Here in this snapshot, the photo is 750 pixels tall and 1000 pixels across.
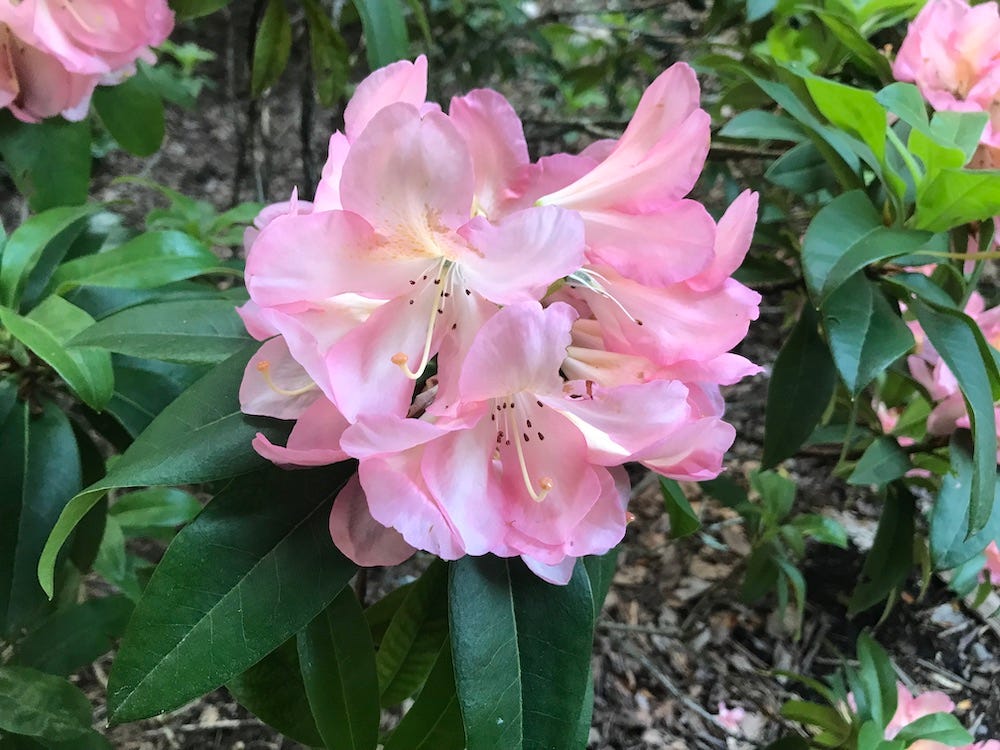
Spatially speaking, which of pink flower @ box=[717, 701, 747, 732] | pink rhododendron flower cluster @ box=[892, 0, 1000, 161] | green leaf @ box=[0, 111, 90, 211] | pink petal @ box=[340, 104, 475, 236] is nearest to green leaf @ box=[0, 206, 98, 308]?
green leaf @ box=[0, 111, 90, 211]

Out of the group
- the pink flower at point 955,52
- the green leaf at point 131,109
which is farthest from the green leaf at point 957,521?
the green leaf at point 131,109

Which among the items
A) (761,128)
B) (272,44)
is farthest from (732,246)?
(272,44)

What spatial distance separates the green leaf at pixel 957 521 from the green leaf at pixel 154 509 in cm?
107

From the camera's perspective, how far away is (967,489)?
892mm

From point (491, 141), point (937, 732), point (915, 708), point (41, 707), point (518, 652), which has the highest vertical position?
point (491, 141)

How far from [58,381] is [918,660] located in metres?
1.73

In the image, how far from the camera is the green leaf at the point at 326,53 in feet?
3.99

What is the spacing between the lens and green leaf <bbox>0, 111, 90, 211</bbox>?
97 cm

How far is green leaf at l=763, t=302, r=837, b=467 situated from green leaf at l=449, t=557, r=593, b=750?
0.51 metres

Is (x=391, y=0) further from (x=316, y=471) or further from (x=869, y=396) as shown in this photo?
(x=869, y=396)

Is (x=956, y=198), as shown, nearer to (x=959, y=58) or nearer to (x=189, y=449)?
(x=959, y=58)

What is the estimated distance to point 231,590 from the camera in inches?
20.7

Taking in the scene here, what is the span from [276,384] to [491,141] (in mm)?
227

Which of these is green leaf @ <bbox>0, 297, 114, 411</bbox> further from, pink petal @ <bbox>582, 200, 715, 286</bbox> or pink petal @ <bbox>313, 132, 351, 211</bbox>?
pink petal @ <bbox>582, 200, 715, 286</bbox>
